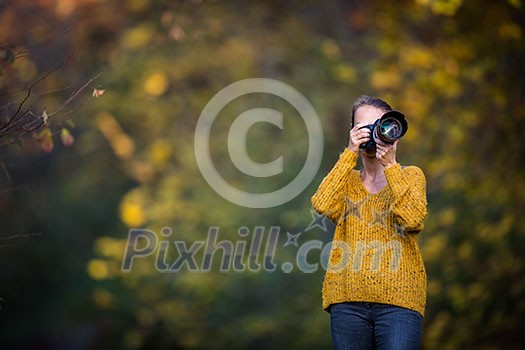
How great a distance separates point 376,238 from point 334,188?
10.6 inches

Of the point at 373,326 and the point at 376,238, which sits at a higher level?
the point at 376,238

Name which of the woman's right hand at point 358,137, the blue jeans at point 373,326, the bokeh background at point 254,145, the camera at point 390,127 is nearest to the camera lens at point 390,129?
the camera at point 390,127

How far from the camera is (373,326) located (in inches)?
127

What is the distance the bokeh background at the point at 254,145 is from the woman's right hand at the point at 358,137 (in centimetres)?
295

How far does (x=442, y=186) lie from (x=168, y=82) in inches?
152

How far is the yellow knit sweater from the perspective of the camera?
10.5ft

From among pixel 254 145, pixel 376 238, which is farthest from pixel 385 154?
pixel 254 145

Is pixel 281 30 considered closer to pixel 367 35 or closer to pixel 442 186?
pixel 367 35

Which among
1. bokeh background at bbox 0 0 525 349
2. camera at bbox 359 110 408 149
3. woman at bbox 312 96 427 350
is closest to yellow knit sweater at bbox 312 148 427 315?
woman at bbox 312 96 427 350

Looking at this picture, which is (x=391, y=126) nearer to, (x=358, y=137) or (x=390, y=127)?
(x=390, y=127)

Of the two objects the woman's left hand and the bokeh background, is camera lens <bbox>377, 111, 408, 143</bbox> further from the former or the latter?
the bokeh background

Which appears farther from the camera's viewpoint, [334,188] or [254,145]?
[254,145]

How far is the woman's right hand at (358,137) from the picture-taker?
3.34m

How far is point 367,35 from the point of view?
965cm
